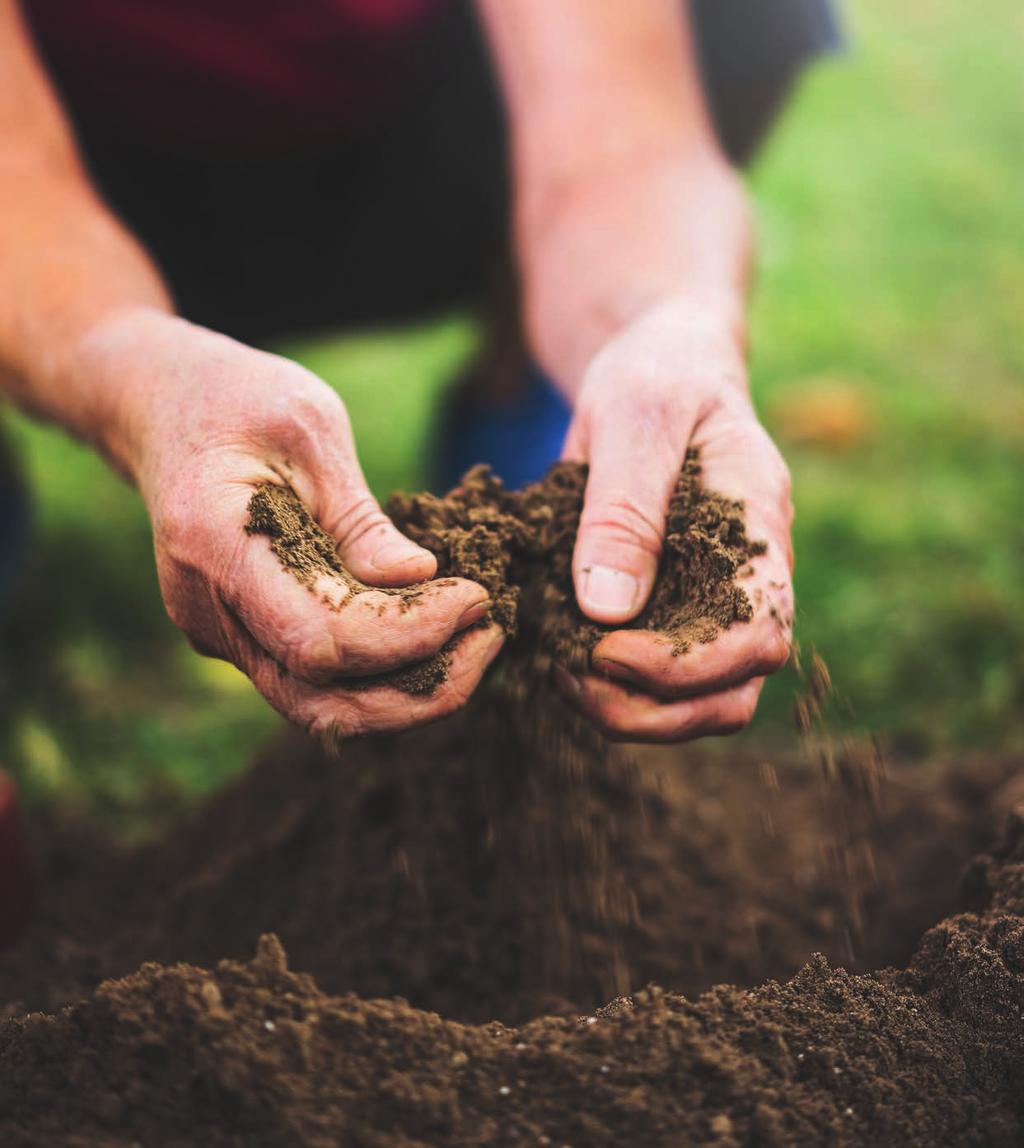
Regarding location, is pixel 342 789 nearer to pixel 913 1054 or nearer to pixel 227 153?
pixel 913 1054

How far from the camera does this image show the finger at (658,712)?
1552 mm

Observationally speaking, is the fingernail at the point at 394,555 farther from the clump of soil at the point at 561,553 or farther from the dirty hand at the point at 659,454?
the dirty hand at the point at 659,454

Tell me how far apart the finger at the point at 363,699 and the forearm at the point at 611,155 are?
100 centimetres

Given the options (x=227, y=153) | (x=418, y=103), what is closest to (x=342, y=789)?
(x=227, y=153)

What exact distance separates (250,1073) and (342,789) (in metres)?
0.88

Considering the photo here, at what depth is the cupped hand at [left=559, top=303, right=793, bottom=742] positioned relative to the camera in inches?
60.0

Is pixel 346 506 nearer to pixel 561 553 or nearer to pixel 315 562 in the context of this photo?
pixel 315 562

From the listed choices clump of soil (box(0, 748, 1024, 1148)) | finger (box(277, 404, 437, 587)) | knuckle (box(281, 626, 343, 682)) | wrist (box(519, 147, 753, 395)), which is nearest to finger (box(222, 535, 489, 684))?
knuckle (box(281, 626, 343, 682))

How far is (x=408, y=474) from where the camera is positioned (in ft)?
14.1

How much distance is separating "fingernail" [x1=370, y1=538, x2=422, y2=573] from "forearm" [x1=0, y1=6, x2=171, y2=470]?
0.50m

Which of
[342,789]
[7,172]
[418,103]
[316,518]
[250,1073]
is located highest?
[418,103]

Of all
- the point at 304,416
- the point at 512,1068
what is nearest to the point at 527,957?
the point at 512,1068

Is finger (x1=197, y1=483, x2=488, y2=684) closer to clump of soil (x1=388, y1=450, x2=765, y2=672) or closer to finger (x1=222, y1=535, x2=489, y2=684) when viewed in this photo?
finger (x1=222, y1=535, x2=489, y2=684)

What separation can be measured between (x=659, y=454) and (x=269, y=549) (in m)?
0.65
